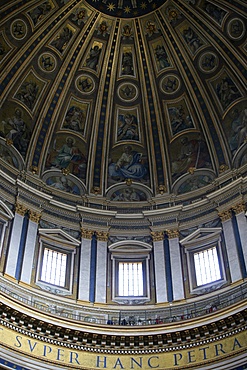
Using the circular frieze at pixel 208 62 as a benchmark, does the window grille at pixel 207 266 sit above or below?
below

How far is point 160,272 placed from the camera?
29.0 m

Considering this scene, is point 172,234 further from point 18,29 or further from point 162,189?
point 18,29

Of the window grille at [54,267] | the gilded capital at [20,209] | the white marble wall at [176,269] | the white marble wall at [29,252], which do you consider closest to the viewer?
the white marble wall at [29,252]

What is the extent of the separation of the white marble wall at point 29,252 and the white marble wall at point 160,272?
536 centimetres

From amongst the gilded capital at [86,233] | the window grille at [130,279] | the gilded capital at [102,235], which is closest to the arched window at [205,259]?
the window grille at [130,279]

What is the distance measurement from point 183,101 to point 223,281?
1174cm

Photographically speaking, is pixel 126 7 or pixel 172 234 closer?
pixel 172 234

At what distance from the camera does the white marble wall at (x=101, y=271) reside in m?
28.3

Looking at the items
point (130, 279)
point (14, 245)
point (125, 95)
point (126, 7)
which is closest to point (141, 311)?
point (130, 279)

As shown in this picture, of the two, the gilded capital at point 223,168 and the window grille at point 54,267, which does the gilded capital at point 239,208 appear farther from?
the window grille at point 54,267

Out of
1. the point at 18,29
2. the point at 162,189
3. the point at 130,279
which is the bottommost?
the point at 130,279

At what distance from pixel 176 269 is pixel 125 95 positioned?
456 inches

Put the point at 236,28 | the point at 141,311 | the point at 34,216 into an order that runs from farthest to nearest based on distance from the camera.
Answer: the point at 236,28, the point at 34,216, the point at 141,311

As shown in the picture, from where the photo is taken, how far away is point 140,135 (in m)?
35.7
